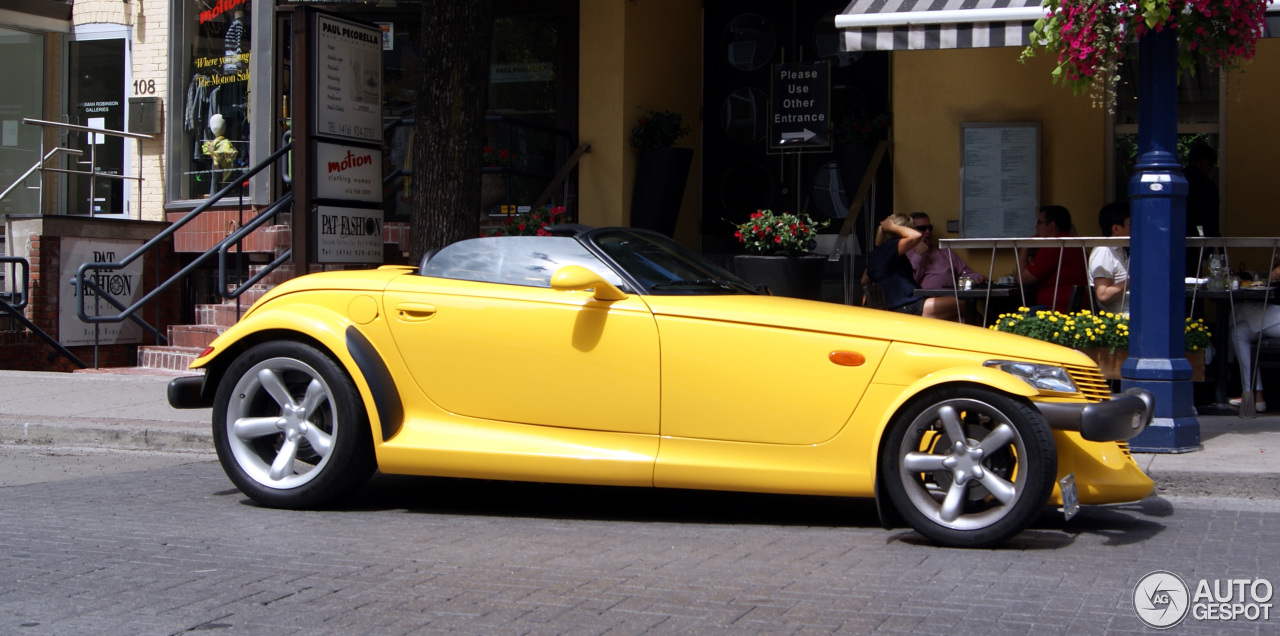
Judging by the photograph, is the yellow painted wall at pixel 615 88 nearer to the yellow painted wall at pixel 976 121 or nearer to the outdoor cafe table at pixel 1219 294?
the yellow painted wall at pixel 976 121

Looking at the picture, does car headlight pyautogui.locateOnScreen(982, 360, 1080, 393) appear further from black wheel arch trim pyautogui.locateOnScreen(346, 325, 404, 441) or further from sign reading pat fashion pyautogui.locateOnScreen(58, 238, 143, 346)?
sign reading pat fashion pyautogui.locateOnScreen(58, 238, 143, 346)

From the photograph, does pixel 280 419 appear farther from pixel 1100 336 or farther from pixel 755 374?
pixel 1100 336

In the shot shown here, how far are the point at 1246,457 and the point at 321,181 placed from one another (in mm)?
7449

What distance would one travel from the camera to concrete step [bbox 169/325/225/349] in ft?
39.3

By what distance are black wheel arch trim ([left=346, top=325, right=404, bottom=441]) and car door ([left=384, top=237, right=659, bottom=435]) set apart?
12 cm

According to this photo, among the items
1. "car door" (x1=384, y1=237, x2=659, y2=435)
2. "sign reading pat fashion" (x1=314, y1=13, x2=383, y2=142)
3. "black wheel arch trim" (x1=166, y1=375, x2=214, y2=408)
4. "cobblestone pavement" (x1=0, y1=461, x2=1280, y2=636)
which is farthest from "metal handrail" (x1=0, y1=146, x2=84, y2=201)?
"car door" (x1=384, y1=237, x2=659, y2=435)

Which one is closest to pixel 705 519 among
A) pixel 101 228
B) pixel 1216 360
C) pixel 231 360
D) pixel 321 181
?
pixel 231 360

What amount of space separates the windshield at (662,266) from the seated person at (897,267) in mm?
4151

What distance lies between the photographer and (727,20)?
14.0 m

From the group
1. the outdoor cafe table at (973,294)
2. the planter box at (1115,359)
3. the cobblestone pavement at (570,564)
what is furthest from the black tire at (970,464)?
the outdoor cafe table at (973,294)

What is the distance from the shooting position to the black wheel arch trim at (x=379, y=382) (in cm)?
558

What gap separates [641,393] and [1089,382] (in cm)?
185

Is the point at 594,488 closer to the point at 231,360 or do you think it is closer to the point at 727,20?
the point at 231,360

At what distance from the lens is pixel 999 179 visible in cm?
1148
